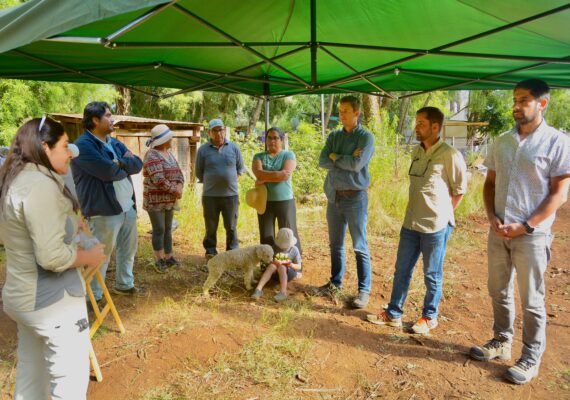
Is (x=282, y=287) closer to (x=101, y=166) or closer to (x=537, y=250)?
(x=101, y=166)

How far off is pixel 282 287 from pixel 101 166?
87.3 inches

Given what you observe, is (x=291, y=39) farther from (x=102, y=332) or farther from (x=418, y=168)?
(x=102, y=332)

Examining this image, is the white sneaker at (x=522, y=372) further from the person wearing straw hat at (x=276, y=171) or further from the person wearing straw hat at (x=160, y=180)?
the person wearing straw hat at (x=160, y=180)

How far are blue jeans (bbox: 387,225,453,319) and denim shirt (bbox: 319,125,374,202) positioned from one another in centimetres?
71

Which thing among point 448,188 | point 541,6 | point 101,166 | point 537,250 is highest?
point 541,6

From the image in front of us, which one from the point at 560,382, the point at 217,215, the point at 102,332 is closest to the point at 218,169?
the point at 217,215

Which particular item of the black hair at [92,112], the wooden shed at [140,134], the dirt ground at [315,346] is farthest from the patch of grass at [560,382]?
the wooden shed at [140,134]

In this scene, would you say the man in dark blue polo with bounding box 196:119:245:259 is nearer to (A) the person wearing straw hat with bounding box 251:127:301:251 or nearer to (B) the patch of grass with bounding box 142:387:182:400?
(A) the person wearing straw hat with bounding box 251:127:301:251

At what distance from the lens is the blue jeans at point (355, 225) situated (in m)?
3.96

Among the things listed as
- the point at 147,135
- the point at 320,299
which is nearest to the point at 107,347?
the point at 320,299

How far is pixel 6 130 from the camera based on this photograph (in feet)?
24.6

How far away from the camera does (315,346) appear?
11.0 ft

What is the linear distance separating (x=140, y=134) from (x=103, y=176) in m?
4.58

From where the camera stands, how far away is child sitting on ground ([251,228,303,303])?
420cm
